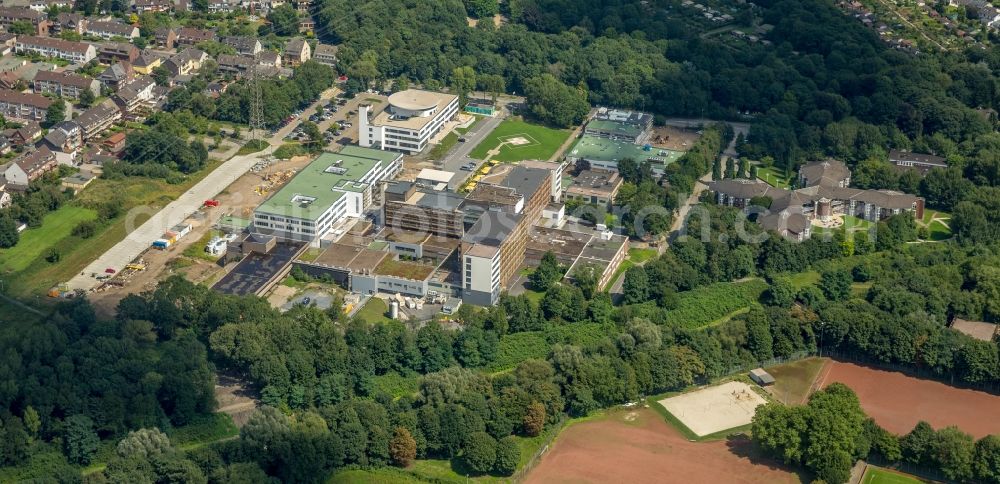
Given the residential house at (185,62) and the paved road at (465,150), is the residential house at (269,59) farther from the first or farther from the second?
the paved road at (465,150)

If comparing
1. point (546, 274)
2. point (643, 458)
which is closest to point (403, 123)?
point (546, 274)

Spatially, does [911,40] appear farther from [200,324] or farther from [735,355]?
[200,324]

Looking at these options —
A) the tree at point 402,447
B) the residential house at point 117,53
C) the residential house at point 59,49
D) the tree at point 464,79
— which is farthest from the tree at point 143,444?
the residential house at point 59,49

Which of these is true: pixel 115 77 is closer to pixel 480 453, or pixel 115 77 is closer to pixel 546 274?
pixel 546 274

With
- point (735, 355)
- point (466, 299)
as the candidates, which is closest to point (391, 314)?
point (466, 299)

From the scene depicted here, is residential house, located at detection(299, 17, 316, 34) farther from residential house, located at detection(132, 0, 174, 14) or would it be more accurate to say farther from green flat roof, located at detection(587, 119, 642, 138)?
green flat roof, located at detection(587, 119, 642, 138)
